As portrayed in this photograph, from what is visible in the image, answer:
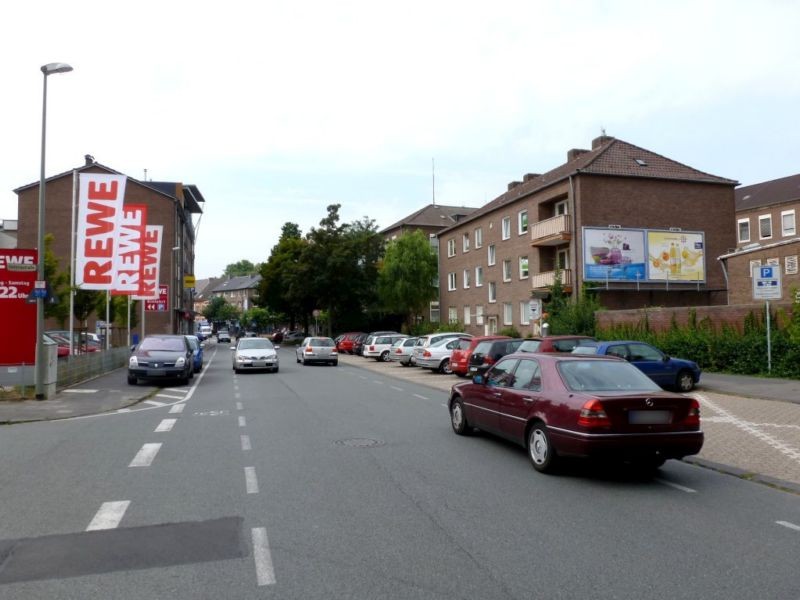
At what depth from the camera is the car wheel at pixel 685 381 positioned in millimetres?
17953

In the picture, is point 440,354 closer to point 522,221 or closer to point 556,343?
point 556,343

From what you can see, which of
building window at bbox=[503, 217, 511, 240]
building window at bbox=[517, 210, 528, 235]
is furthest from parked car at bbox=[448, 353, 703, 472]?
building window at bbox=[503, 217, 511, 240]

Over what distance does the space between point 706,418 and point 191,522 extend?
33.6 ft

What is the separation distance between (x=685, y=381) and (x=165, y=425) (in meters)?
13.2

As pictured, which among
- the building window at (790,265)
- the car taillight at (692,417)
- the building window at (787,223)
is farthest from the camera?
the building window at (787,223)

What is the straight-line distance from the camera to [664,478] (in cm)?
775

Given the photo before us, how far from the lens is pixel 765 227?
185 feet

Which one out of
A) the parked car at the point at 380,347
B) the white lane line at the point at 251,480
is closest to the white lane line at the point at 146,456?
the white lane line at the point at 251,480

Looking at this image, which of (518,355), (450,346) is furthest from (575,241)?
(518,355)

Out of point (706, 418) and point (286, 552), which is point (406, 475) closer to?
point (286, 552)

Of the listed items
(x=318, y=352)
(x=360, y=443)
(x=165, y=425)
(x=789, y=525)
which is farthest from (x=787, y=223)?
(x=789, y=525)

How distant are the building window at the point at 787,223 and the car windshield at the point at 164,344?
50.1m

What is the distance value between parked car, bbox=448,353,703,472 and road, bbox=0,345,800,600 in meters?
0.38

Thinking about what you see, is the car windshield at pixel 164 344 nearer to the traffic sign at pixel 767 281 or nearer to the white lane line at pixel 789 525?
the traffic sign at pixel 767 281
